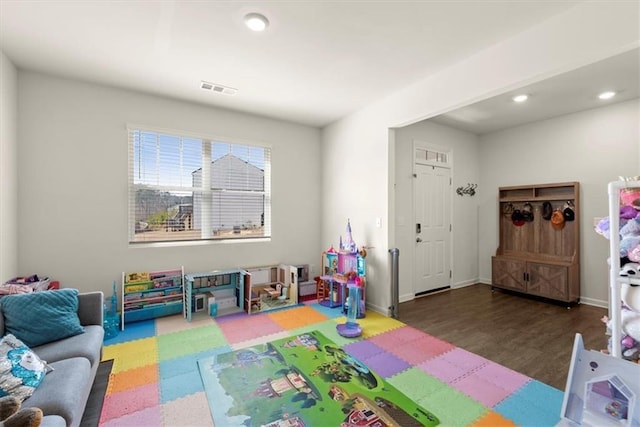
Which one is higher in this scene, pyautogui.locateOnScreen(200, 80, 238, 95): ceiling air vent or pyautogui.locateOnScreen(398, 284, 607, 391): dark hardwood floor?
pyautogui.locateOnScreen(200, 80, 238, 95): ceiling air vent

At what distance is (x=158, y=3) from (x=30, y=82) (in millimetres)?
2154

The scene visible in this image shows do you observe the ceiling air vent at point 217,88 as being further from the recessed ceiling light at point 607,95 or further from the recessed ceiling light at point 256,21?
the recessed ceiling light at point 607,95

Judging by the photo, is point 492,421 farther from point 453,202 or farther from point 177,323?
point 453,202

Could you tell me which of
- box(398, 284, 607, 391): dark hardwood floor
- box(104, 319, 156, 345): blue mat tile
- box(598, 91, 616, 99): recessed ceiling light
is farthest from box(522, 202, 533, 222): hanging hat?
box(104, 319, 156, 345): blue mat tile

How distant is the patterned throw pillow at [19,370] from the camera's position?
57.7 inches

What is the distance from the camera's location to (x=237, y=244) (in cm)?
421

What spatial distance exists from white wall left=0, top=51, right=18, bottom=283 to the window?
3.25ft

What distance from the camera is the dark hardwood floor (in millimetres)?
2566

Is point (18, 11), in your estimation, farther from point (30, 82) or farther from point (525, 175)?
point (525, 175)

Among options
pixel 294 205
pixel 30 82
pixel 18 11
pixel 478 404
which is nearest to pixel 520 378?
pixel 478 404

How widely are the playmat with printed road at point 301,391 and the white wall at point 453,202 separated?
2177 mm

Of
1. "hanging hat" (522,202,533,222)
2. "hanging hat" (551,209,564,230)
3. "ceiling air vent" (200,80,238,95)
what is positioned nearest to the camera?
"ceiling air vent" (200,80,238,95)

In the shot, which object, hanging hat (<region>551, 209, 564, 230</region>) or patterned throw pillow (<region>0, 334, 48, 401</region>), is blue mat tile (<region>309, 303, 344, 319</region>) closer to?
patterned throw pillow (<region>0, 334, 48, 401</region>)

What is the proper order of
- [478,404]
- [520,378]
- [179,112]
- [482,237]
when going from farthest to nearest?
[482,237] → [179,112] → [520,378] → [478,404]
